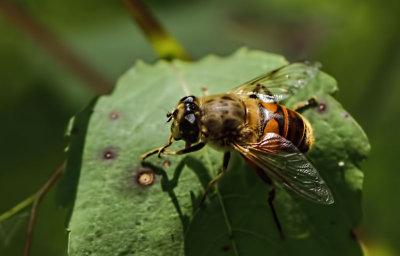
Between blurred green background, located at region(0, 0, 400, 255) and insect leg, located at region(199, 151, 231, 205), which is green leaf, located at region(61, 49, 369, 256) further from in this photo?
blurred green background, located at region(0, 0, 400, 255)

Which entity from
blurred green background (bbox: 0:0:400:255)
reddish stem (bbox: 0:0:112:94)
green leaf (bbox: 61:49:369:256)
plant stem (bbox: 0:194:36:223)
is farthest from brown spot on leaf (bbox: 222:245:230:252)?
reddish stem (bbox: 0:0:112:94)

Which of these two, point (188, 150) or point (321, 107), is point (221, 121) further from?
point (321, 107)

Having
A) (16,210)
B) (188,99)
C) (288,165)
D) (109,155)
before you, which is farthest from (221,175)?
(16,210)

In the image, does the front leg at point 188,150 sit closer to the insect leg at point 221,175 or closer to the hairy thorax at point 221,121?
the hairy thorax at point 221,121

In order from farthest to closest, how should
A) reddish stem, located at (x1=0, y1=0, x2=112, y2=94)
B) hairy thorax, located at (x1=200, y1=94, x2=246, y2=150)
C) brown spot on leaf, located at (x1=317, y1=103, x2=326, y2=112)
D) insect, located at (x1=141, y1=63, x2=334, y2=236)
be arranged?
reddish stem, located at (x1=0, y1=0, x2=112, y2=94)
brown spot on leaf, located at (x1=317, y1=103, x2=326, y2=112)
hairy thorax, located at (x1=200, y1=94, x2=246, y2=150)
insect, located at (x1=141, y1=63, x2=334, y2=236)

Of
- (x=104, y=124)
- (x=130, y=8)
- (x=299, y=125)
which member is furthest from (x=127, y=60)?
(x=299, y=125)

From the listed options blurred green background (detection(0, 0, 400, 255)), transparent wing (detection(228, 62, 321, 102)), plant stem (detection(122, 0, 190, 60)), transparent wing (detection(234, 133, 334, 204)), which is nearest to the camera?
transparent wing (detection(234, 133, 334, 204))

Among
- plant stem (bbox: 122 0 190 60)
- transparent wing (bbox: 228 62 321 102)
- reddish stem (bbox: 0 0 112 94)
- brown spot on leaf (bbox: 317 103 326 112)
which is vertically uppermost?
reddish stem (bbox: 0 0 112 94)

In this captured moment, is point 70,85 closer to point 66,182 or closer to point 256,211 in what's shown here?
point 66,182
